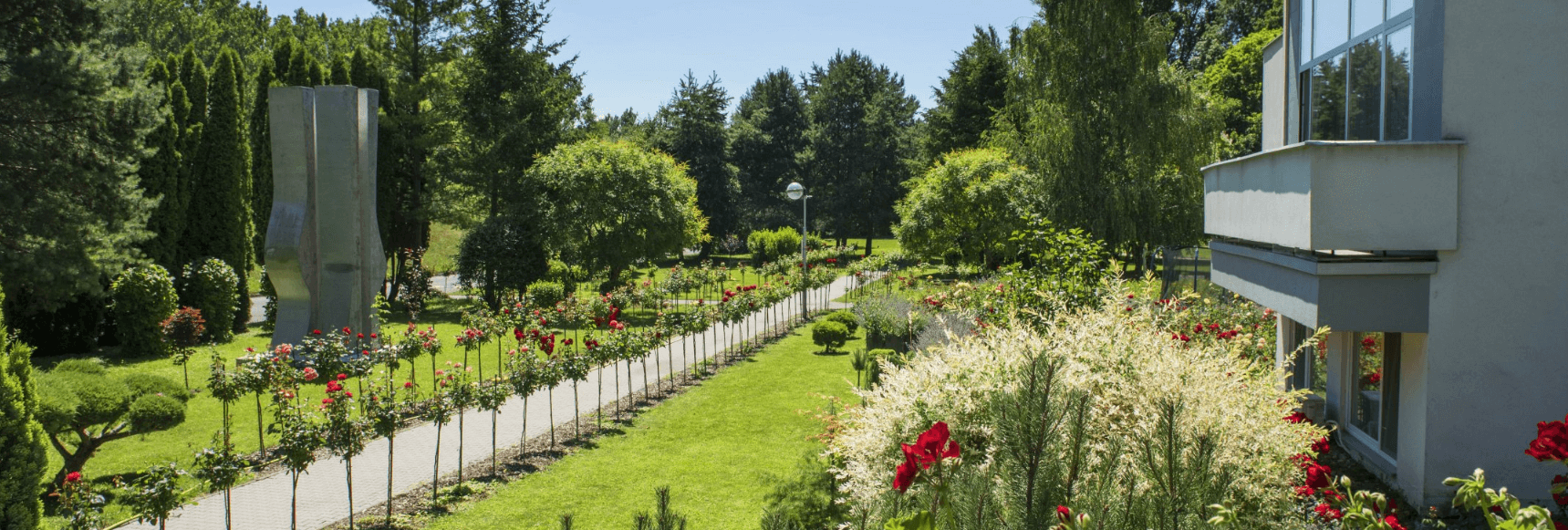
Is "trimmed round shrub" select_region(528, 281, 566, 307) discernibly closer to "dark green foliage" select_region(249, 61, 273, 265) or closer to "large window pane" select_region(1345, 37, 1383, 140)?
"dark green foliage" select_region(249, 61, 273, 265)

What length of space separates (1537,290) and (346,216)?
15.0 m

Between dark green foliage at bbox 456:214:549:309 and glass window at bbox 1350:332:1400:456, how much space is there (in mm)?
19246

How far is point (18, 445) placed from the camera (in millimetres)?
5492

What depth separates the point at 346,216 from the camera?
14812 mm

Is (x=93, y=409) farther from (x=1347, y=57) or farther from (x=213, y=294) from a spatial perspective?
(x=1347, y=57)

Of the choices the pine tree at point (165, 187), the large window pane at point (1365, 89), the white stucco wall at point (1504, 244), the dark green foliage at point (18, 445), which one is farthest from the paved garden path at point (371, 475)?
the pine tree at point (165, 187)

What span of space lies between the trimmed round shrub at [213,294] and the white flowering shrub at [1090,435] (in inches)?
655

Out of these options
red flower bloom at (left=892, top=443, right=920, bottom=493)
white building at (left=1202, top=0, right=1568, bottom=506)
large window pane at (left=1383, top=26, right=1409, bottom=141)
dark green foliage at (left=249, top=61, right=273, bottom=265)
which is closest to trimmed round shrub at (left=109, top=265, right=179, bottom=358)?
dark green foliage at (left=249, top=61, right=273, bottom=265)

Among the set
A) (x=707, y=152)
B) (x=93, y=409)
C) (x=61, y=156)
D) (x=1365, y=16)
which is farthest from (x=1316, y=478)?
(x=707, y=152)

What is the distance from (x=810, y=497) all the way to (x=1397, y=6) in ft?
20.1

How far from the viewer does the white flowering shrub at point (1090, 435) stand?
2598 mm

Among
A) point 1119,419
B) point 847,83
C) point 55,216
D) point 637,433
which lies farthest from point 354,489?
point 847,83

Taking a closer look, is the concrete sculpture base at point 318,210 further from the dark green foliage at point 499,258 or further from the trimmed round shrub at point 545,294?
the dark green foliage at point 499,258

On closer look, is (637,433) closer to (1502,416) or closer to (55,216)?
(1502,416)
